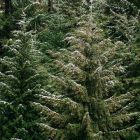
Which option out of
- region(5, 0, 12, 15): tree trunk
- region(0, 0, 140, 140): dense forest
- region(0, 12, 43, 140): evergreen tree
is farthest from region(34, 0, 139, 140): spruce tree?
region(5, 0, 12, 15): tree trunk

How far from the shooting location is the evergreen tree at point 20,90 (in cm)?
658

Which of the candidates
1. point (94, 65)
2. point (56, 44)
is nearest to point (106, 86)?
point (94, 65)

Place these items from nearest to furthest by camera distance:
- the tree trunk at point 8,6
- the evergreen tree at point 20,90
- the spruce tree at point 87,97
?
the spruce tree at point 87,97 < the evergreen tree at point 20,90 < the tree trunk at point 8,6

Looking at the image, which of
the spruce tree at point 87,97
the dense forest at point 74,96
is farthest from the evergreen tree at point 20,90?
the spruce tree at point 87,97

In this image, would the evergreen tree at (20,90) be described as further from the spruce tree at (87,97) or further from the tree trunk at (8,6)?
the tree trunk at (8,6)

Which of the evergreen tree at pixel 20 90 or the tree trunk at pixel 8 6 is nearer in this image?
the evergreen tree at pixel 20 90

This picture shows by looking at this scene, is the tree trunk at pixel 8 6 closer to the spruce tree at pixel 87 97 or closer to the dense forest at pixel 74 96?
the dense forest at pixel 74 96

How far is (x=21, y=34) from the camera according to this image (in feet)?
22.9

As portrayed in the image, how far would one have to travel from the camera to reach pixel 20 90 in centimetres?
701

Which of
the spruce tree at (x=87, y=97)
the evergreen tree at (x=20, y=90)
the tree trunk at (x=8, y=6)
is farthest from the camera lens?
the tree trunk at (x=8, y=6)

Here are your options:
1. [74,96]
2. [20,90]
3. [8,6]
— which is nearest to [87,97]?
[74,96]

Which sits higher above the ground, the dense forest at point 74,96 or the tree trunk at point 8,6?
the tree trunk at point 8,6

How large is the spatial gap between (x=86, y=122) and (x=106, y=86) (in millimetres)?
1646

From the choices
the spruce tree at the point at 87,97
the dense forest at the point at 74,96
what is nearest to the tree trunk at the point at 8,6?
the dense forest at the point at 74,96
